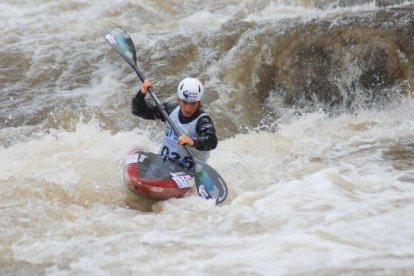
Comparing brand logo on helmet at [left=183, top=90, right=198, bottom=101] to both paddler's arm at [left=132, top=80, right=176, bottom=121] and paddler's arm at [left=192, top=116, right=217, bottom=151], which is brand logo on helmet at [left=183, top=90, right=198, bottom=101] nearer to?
paddler's arm at [left=192, top=116, right=217, bottom=151]

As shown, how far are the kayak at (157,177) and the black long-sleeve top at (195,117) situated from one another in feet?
1.06

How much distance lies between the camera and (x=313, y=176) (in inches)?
211

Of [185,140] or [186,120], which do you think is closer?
[185,140]

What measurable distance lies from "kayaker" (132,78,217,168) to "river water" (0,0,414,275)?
47cm

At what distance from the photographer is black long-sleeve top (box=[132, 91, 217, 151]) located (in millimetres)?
4973

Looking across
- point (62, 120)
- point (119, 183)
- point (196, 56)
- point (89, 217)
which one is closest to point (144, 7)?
point (196, 56)

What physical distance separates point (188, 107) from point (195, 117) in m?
0.14

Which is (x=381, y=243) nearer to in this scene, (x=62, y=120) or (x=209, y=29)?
(x=62, y=120)

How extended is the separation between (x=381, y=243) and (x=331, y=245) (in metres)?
0.33

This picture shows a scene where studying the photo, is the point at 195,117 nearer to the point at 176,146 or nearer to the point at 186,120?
the point at 186,120

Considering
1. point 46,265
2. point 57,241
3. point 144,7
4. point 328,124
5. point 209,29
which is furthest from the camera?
point 144,7

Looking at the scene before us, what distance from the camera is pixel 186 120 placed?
522 cm

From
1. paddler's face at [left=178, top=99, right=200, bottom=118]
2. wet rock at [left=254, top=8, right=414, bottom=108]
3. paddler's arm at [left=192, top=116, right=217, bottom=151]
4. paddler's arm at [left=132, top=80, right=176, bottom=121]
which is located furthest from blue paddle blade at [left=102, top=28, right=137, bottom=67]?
wet rock at [left=254, top=8, right=414, bottom=108]

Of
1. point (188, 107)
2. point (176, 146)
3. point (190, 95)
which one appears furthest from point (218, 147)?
point (190, 95)
